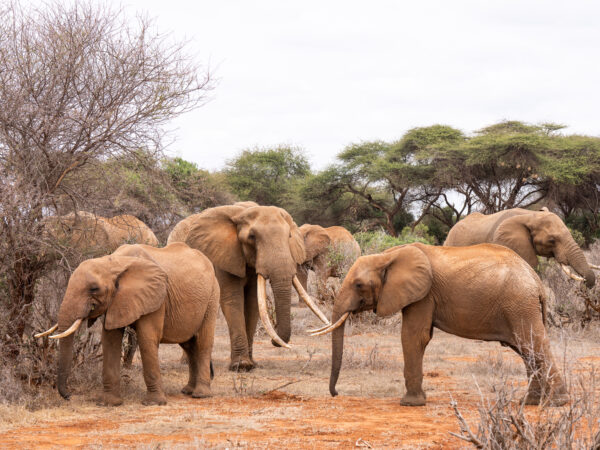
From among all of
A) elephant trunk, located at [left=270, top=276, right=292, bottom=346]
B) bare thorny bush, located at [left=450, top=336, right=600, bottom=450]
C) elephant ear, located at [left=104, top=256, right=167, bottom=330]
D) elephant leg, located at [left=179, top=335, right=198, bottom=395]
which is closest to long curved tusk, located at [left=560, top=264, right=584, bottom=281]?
elephant trunk, located at [left=270, top=276, right=292, bottom=346]

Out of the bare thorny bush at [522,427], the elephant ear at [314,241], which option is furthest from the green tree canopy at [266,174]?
the bare thorny bush at [522,427]

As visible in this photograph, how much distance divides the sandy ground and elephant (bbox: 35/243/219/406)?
295mm

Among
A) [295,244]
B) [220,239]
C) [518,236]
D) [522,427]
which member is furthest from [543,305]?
[518,236]

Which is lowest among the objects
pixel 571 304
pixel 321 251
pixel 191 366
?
pixel 191 366

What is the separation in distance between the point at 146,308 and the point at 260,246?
230cm

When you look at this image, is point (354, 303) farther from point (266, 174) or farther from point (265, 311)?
point (266, 174)

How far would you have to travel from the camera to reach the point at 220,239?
988 cm

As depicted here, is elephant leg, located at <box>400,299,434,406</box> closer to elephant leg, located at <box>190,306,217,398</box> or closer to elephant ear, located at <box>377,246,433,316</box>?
elephant ear, located at <box>377,246,433,316</box>

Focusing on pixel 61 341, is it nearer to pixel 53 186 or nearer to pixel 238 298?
pixel 53 186

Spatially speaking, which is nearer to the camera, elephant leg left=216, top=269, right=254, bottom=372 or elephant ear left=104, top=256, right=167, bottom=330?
elephant ear left=104, top=256, right=167, bottom=330

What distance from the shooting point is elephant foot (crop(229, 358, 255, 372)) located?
9852 mm

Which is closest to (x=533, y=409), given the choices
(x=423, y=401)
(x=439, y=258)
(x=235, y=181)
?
(x=423, y=401)

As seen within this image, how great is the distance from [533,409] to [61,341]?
4278mm

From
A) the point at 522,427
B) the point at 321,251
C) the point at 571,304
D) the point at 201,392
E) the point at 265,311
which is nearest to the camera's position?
the point at 522,427
